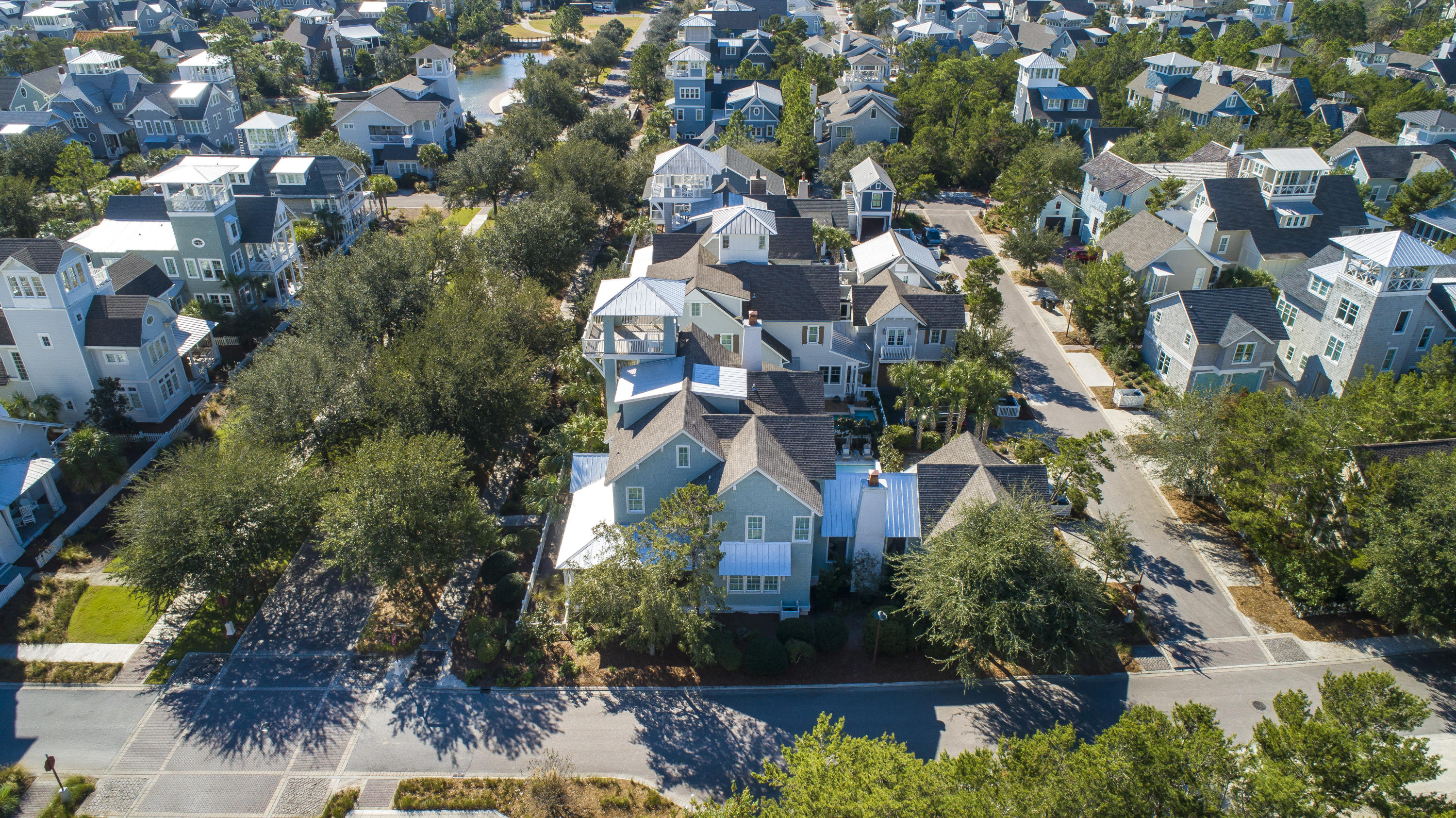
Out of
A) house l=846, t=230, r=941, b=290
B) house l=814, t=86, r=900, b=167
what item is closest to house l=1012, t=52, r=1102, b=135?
house l=814, t=86, r=900, b=167

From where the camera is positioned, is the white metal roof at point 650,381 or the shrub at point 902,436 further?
the shrub at point 902,436

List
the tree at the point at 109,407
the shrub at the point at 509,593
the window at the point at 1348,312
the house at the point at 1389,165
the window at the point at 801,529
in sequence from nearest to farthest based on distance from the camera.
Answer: the window at the point at 801,529 → the shrub at the point at 509,593 → the tree at the point at 109,407 → the window at the point at 1348,312 → the house at the point at 1389,165

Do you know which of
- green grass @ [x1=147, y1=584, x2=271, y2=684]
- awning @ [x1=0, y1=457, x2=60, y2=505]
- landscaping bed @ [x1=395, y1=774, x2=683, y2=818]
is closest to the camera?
landscaping bed @ [x1=395, y1=774, x2=683, y2=818]

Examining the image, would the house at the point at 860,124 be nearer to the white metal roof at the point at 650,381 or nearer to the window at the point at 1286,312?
the window at the point at 1286,312

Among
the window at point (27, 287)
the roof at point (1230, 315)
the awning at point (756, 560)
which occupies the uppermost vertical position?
the window at point (27, 287)

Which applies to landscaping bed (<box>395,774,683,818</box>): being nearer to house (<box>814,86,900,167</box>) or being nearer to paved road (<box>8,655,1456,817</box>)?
paved road (<box>8,655,1456,817</box>)

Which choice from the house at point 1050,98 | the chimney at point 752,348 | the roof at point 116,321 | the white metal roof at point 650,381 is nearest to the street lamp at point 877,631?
the white metal roof at point 650,381

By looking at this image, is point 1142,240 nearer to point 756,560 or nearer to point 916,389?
point 916,389
